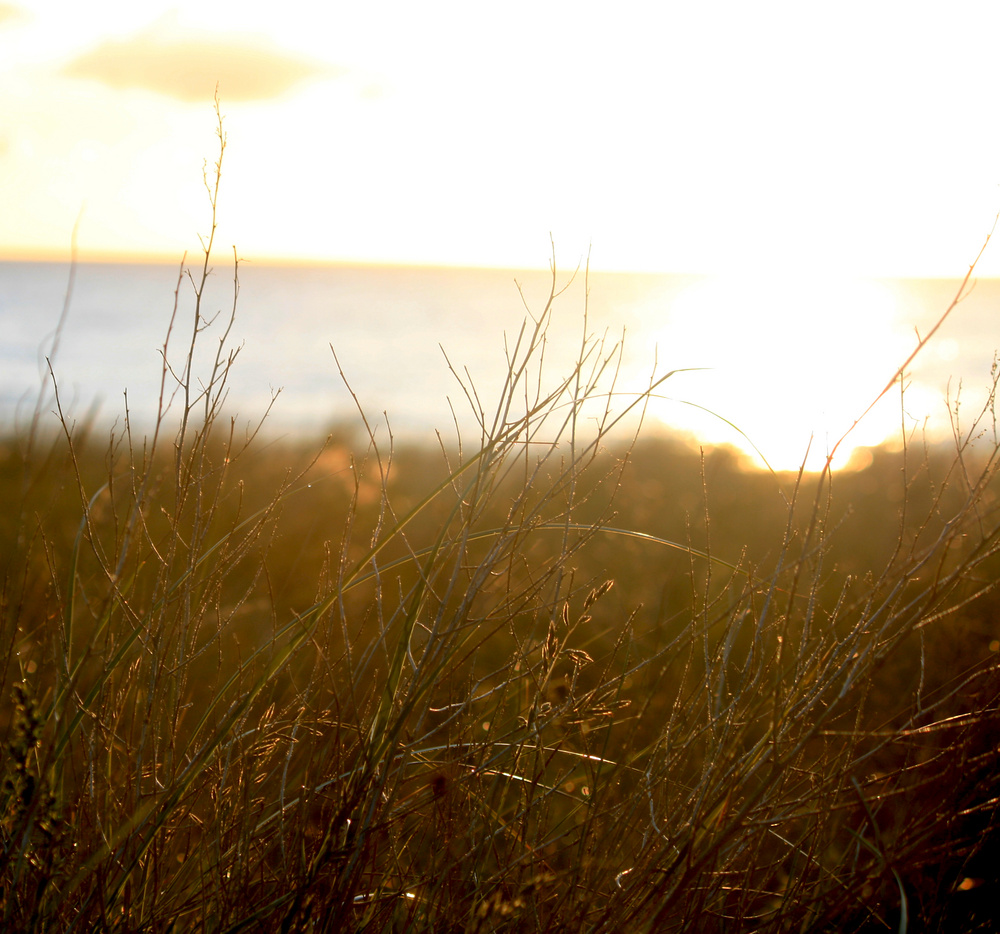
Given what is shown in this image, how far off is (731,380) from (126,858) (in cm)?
1700

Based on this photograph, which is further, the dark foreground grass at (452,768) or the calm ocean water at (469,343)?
the calm ocean water at (469,343)

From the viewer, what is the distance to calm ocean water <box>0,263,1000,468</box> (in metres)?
11.0

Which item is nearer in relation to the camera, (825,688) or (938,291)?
(825,688)

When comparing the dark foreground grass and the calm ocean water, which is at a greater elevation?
the calm ocean water

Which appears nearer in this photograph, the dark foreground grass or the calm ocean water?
the dark foreground grass

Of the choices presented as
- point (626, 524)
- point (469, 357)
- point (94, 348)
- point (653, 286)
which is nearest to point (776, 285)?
point (653, 286)

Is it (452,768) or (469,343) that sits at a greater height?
(469,343)

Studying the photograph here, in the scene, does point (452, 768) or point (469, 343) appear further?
point (469, 343)

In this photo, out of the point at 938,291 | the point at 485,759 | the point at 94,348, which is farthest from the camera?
the point at 938,291

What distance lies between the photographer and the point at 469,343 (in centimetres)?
4494

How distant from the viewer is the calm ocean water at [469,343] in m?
11.0

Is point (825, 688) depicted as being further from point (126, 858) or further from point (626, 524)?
point (626, 524)

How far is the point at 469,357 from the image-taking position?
3819 cm

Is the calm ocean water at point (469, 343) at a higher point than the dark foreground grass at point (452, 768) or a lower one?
higher
